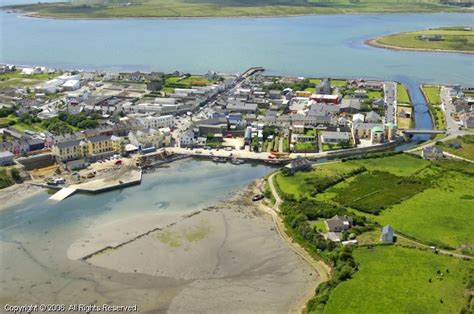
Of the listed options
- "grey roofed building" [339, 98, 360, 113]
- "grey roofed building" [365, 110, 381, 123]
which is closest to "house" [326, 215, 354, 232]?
"grey roofed building" [365, 110, 381, 123]

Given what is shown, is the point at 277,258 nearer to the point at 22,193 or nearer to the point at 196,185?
the point at 196,185

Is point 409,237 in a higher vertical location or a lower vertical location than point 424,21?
lower

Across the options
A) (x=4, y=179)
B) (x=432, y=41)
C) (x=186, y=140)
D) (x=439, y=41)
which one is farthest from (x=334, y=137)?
(x=439, y=41)

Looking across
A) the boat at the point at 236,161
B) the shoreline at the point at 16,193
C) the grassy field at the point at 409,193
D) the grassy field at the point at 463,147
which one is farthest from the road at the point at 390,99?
the shoreline at the point at 16,193

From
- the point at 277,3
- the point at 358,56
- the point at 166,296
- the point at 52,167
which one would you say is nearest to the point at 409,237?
the point at 166,296

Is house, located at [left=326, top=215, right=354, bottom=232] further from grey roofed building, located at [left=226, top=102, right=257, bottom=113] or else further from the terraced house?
grey roofed building, located at [left=226, top=102, right=257, bottom=113]

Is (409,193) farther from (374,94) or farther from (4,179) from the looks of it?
(374,94)

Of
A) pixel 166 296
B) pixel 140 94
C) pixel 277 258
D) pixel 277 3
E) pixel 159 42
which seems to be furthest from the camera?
pixel 277 3
